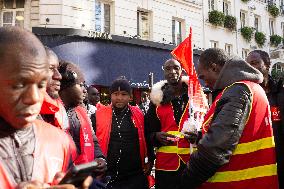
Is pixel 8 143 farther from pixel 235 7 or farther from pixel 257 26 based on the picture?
pixel 257 26

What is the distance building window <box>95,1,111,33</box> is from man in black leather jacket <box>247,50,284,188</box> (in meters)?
11.3

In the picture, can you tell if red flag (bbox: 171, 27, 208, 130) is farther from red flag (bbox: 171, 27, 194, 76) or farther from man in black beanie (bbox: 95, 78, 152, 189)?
man in black beanie (bbox: 95, 78, 152, 189)

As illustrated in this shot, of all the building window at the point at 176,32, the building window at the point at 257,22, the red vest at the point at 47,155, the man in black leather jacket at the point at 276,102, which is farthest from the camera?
the building window at the point at 257,22

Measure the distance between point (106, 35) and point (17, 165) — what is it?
14037 mm

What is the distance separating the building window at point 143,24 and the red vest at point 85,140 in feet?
45.0

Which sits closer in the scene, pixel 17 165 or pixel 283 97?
pixel 17 165

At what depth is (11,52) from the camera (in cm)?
147

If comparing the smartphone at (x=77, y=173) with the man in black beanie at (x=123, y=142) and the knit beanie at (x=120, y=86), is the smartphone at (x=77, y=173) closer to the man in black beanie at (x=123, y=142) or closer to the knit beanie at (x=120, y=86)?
the man in black beanie at (x=123, y=142)

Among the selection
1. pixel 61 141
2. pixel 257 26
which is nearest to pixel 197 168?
pixel 61 141

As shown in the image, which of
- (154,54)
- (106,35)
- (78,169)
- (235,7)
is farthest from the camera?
(235,7)

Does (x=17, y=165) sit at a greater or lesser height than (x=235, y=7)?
lesser

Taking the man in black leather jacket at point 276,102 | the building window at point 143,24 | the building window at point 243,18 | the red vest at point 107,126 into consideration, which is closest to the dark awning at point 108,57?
the building window at point 143,24

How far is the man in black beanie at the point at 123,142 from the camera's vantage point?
5031 mm

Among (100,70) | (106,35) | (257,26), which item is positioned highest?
(257,26)
